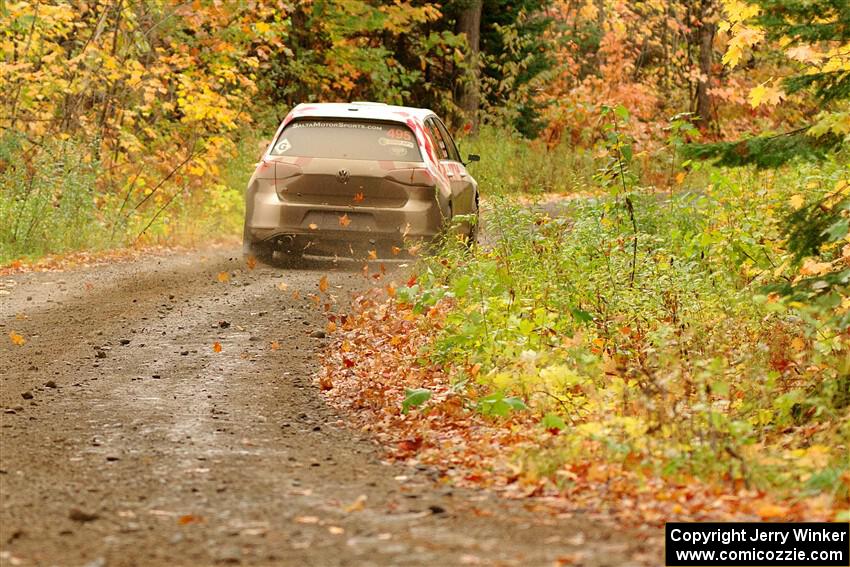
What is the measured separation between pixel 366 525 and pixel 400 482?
0.95 m

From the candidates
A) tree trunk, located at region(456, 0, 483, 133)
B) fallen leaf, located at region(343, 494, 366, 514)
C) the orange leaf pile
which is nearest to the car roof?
the orange leaf pile

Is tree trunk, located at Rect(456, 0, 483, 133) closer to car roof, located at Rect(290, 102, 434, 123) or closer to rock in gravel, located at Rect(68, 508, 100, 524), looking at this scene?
car roof, located at Rect(290, 102, 434, 123)

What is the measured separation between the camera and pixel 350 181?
539 inches

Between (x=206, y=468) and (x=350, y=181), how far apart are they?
7661 mm

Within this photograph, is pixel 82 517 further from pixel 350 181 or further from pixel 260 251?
pixel 260 251

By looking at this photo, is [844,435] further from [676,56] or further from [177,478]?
[676,56]

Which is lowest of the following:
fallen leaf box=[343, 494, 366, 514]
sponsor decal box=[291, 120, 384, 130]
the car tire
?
the car tire

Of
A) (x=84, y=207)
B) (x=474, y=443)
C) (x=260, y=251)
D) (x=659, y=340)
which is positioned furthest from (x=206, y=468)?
(x=84, y=207)

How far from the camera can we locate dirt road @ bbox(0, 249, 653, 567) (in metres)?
4.91

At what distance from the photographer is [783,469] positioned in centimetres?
611

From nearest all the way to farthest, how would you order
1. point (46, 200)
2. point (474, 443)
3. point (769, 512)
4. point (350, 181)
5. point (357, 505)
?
point (769, 512) < point (357, 505) < point (474, 443) < point (350, 181) < point (46, 200)

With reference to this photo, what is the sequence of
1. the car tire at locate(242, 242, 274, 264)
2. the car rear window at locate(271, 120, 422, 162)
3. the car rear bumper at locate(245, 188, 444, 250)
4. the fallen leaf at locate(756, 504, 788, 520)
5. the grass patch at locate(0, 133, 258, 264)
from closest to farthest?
the fallen leaf at locate(756, 504, 788, 520), the car rear bumper at locate(245, 188, 444, 250), the car rear window at locate(271, 120, 422, 162), the car tire at locate(242, 242, 274, 264), the grass patch at locate(0, 133, 258, 264)

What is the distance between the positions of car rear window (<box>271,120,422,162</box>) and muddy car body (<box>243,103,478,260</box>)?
0.01m

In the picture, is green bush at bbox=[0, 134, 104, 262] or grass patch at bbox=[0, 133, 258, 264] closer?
green bush at bbox=[0, 134, 104, 262]
